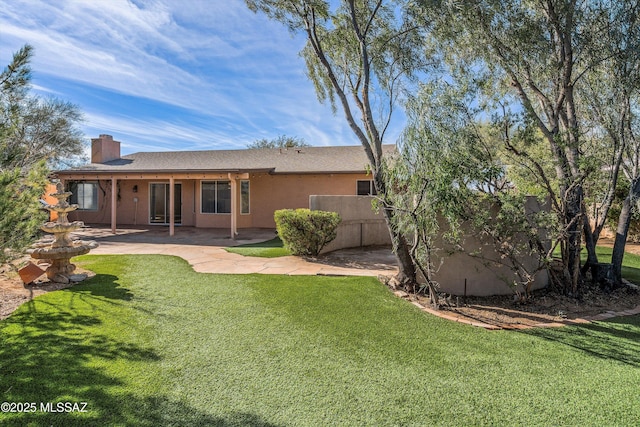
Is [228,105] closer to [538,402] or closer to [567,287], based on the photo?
[567,287]

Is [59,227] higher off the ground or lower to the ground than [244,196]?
lower

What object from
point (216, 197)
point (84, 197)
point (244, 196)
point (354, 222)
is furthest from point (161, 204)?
point (354, 222)

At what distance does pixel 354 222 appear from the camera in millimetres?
10984

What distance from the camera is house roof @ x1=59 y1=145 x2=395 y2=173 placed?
15.7m

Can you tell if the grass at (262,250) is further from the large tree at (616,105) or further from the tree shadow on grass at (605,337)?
the large tree at (616,105)

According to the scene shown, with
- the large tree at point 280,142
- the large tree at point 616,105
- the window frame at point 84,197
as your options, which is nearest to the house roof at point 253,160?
the window frame at point 84,197

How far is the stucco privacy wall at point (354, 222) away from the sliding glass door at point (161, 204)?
33.0 ft

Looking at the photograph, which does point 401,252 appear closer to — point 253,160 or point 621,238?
point 621,238

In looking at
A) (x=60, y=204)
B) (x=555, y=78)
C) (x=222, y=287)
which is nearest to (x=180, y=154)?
(x=60, y=204)

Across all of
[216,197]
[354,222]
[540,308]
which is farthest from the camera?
[216,197]

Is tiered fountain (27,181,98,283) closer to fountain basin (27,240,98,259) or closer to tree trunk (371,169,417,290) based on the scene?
fountain basin (27,240,98,259)

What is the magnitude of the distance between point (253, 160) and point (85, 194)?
9.12m

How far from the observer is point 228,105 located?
20.8 meters

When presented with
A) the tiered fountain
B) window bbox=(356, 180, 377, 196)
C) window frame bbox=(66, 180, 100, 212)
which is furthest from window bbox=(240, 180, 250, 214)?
the tiered fountain
